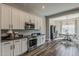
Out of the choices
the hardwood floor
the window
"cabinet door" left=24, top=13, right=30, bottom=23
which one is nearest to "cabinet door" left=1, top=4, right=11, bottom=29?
"cabinet door" left=24, top=13, right=30, bottom=23

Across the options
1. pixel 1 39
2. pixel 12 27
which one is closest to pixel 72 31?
pixel 12 27

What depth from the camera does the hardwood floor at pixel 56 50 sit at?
321 cm

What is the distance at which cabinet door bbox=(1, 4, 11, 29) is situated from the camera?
3.15m

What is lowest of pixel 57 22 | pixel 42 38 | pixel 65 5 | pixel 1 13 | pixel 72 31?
pixel 42 38

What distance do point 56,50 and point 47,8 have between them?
1.39 meters

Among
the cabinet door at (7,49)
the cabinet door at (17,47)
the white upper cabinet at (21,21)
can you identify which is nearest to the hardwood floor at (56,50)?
the cabinet door at (17,47)

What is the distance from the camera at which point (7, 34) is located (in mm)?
3352

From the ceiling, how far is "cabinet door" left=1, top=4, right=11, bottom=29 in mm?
449

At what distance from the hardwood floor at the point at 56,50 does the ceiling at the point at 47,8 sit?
1.04 metres

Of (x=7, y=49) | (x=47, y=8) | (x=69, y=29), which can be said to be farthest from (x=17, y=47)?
(x=69, y=29)

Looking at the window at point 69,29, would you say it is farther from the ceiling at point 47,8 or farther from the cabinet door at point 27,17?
the cabinet door at point 27,17

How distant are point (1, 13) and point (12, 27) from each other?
1.77 ft

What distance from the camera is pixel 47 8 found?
3.32m

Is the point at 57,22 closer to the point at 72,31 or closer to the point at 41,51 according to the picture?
the point at 72,31
